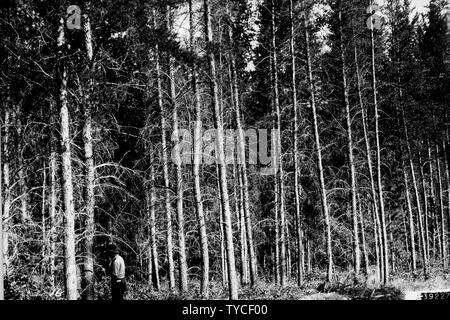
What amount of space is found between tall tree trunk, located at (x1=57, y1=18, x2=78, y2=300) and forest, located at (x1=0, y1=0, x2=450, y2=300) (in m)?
0.03

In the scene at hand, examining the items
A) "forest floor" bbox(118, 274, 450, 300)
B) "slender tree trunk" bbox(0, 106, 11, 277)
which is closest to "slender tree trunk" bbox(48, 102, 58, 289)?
"slender tree trunk" bbox(0, 106, 11, 277)

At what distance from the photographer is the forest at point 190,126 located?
8766 millimetres

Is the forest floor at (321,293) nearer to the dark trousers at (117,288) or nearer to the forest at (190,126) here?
the forest at (190,126)

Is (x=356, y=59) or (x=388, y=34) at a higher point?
(x=388, y=34)

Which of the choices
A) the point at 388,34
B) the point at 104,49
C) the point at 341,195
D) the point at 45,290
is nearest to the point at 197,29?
the point at 104,49

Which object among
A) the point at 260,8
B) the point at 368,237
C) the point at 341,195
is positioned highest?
the point at 260,8

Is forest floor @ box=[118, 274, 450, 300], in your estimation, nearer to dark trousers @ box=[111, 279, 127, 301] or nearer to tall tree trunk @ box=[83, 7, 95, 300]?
dark trousers @ box=[111, 279, 127, 301]

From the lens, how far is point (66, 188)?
27.9 ft

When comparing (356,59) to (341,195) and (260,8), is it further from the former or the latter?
(341,195)

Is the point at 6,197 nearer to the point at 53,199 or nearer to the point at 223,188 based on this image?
the point at 53,199

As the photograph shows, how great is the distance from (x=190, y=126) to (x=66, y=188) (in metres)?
5.51

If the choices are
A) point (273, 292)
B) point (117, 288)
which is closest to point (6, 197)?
point (117, 288)

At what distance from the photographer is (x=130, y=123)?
1620 cm

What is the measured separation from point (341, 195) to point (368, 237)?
439cm
